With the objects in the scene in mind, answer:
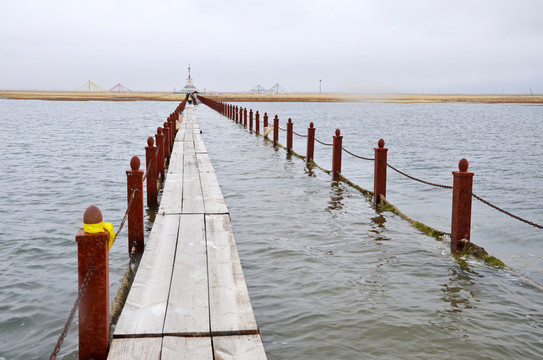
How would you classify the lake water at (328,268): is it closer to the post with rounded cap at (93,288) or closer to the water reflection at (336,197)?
the water reflection at (336,197)

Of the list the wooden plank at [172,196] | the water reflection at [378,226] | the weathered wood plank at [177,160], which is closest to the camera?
the wooden plank at [172,196]

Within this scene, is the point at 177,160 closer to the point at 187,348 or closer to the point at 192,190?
the point at 192,190

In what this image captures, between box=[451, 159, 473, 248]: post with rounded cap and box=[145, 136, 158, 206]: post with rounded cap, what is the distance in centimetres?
526

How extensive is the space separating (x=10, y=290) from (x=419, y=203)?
34.5 feet

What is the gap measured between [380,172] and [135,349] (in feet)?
24.0

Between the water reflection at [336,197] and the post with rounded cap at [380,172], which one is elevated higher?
the post with rounded cap at [380,172]

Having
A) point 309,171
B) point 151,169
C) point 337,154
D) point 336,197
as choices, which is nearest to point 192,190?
point 151,169

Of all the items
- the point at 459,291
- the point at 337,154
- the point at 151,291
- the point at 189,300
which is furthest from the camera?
the point at 337,154

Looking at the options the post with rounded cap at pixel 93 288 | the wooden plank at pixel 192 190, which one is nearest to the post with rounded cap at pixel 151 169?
the wooden plank at pixel 192 190

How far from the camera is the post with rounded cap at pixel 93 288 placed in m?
3.69

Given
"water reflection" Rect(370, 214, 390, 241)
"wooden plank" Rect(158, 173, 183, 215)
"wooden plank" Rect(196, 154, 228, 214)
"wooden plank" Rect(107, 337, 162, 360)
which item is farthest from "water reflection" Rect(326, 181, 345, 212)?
"wooden plank" Rect(107, 337, 162, 360)

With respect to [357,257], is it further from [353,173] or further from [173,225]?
[353,173]

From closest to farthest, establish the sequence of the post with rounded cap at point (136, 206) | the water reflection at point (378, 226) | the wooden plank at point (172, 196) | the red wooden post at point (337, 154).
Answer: the post with rounded cap at point (136, 206), the wooden plank at point (172, 196), the water reflection at point (378, 226), the red wooden post at point (337, 154)

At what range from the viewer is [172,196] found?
9.02 meters
